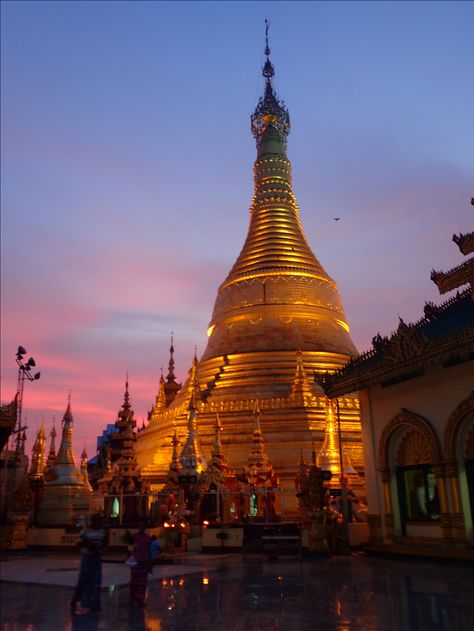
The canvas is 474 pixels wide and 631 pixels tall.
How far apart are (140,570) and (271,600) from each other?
195 centimetres

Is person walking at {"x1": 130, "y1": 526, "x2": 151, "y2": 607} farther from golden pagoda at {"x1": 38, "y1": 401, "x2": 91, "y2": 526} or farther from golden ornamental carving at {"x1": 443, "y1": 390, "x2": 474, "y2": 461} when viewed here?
golden pagoda at {"x1": 38, "y1": 401, "x2": 91, "y2": 526}

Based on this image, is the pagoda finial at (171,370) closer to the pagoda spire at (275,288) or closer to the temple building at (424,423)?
the pagoda spire at (275,288)

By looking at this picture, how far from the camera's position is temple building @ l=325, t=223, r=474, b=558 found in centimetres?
1300

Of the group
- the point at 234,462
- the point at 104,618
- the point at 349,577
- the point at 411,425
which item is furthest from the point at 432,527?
the point at 234,462

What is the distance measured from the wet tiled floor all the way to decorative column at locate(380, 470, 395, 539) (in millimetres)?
2072

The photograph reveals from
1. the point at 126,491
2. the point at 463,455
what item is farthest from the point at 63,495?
the point at 463,455

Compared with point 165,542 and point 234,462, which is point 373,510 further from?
point 234,462

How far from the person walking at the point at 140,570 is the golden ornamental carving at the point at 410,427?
7665 mm

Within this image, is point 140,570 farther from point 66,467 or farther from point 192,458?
point 66,467

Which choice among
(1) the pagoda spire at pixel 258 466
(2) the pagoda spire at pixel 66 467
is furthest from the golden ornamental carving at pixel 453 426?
(2) the pagoda spire at pixel 66 467

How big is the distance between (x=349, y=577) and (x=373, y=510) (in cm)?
470

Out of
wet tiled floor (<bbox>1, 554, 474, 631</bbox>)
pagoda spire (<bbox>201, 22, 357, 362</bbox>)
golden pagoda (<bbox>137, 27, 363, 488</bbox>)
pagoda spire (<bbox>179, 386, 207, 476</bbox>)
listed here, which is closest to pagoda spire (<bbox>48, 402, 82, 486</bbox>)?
golden pagoda (<bbox>137, 27, 363, 488</bbox>)

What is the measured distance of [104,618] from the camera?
7594 millimetres

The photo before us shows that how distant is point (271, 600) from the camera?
8.70 m
